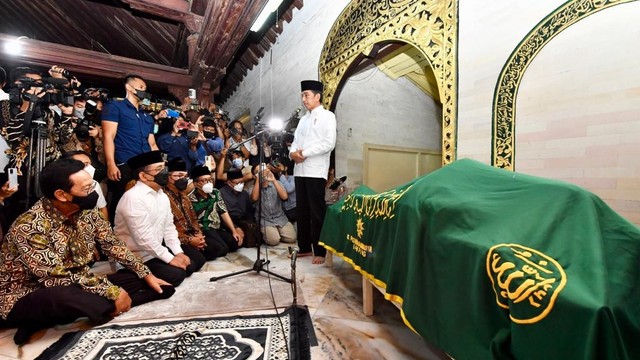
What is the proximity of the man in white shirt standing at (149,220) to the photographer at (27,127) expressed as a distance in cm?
73

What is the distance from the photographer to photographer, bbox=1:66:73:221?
7.55 ft

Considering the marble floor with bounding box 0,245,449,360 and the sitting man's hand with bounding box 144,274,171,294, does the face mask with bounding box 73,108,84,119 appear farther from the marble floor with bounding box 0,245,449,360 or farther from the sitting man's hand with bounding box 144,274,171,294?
the sitting man's hand with bounding box 144,274,171,294

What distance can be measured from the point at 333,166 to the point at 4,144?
336 centimetres

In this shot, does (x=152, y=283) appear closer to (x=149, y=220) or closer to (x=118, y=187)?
(x=149, y=220)

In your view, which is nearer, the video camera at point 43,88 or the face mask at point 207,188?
the video camera at point 43,88

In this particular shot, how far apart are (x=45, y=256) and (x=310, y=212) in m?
1.84

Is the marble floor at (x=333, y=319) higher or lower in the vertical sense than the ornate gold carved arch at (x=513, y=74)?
Result: lower

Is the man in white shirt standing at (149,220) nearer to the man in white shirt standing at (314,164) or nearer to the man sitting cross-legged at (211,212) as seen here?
the man sitting cross-legged at (211,212)

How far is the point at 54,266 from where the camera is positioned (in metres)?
1.55

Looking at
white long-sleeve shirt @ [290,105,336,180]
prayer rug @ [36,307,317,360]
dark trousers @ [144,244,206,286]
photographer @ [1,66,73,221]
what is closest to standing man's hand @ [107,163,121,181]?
photographer @ [1,66,73,221]

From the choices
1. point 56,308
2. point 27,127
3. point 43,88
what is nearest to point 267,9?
point 43,88

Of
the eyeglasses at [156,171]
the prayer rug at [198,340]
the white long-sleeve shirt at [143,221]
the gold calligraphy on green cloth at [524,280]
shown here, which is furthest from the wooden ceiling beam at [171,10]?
the gold calligraphy on green cloth at [524,280]

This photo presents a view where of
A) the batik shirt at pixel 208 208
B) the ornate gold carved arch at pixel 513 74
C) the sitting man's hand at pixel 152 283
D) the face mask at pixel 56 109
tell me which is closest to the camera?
the ornate gold carved arch at pixel 513 74

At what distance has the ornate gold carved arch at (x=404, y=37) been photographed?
241cm
